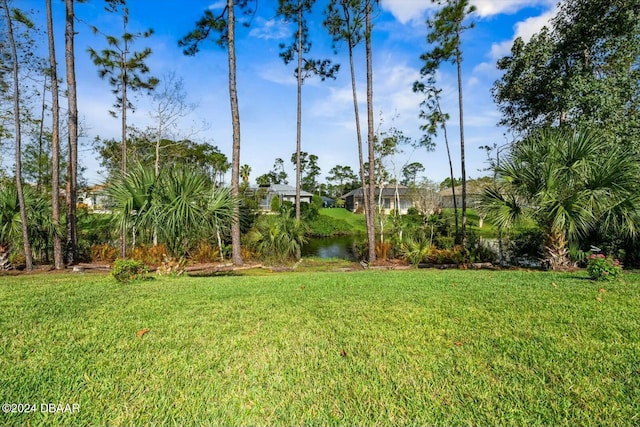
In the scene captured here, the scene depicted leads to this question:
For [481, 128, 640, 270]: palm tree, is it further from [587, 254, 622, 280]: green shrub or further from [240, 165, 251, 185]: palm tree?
[240, 165, 251, 185]: palm tree

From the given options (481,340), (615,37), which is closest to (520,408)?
(481,340)

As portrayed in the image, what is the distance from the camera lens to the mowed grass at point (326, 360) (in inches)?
74.7

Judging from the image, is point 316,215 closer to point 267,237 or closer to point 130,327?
point 267,237

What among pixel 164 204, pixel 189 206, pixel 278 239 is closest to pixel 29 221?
pixel 164 204

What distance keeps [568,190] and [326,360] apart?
25.3 ft

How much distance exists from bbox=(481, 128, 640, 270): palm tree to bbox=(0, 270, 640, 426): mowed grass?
3.49 meters

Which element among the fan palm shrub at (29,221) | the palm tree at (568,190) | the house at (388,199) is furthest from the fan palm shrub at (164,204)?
the house at (388,199)

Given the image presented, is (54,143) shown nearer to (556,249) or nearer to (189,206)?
(189,206)

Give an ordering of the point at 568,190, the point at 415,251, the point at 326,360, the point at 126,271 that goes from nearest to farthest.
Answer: the point at 326,360
the point at 126,271
the point at 568,190
the point at 415,251

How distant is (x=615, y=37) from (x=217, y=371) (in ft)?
45.5

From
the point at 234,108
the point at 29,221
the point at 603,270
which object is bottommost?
the point at 603,270

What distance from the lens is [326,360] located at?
2535 mm

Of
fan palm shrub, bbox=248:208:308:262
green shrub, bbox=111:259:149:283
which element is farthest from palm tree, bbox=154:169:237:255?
fan palm shrub, bbox=248:208:308:262

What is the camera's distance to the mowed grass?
190cm
